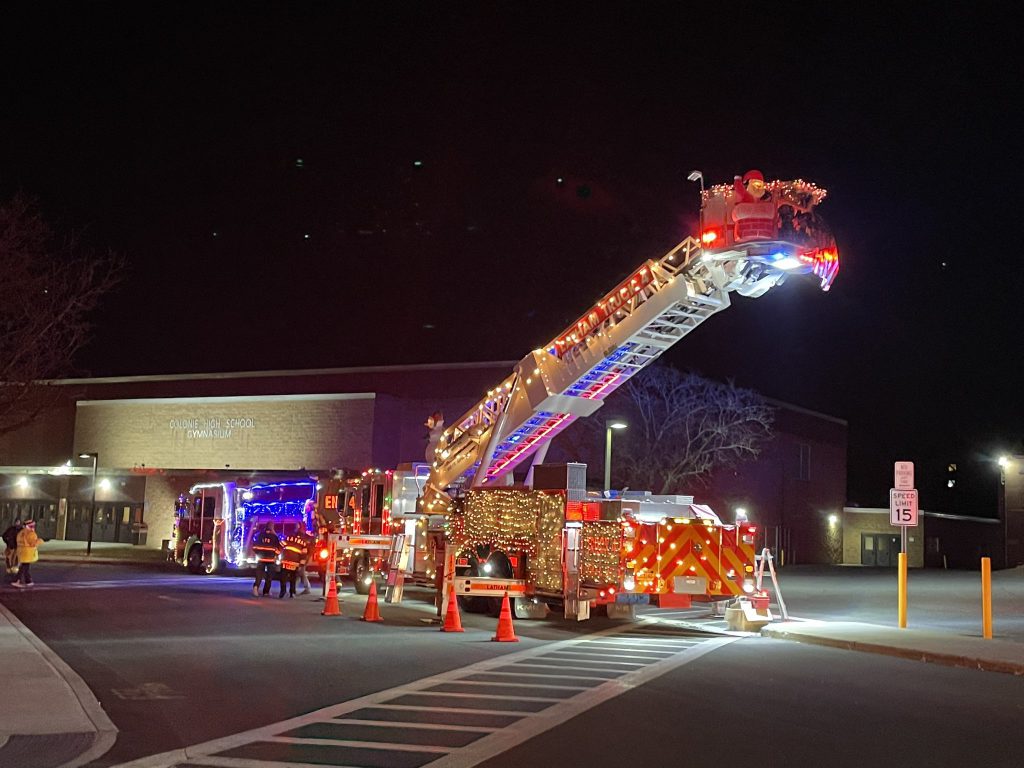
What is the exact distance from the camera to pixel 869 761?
7.51 meters

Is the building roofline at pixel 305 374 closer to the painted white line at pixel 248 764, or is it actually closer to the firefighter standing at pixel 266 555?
the firefighter standing at pixel 266 555

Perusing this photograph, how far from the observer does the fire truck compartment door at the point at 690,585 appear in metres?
16.2

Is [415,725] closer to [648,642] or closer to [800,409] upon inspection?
[648,642]

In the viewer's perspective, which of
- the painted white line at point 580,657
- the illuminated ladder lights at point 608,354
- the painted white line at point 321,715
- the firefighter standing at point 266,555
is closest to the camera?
the painted white line at point 321,715

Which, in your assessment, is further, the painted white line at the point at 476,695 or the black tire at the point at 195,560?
the black tire at the point at 195,560

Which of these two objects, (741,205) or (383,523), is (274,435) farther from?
(741,205)

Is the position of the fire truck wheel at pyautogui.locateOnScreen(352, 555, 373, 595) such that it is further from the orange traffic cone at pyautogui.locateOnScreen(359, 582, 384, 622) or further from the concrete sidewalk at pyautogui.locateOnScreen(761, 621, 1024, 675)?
the concrete sidewalk at pyautogui.locateOnScreen(761, 621, 1024, 675)

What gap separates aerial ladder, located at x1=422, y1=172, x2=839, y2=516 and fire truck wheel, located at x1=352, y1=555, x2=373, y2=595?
15.1ft

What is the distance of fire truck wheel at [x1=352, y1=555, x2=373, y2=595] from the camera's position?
23516mm

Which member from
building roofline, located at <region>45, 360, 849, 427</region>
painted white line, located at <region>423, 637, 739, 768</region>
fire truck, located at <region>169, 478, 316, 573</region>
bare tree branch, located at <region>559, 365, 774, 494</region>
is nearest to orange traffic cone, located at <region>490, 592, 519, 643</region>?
painted white line, located at <region>423, 637, 739, 768</region>

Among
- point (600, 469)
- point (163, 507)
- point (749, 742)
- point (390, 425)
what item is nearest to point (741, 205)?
point (749, 742)

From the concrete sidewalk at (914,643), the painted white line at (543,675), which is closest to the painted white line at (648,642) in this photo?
the concrete sidewalk at (914,643)

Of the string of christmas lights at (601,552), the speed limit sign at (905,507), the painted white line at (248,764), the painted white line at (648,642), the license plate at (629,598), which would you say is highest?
the speed limit sign at (905,507)

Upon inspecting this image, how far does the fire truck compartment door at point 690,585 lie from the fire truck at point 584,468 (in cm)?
2
